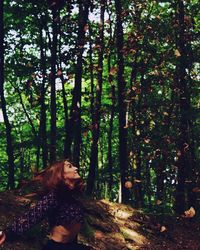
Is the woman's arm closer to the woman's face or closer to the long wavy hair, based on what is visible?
the long wavy hair

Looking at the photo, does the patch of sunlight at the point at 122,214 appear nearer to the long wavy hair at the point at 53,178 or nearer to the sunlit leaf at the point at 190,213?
the sunlit leaf at the point at 190,213

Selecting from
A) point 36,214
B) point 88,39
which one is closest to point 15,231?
point 36,214

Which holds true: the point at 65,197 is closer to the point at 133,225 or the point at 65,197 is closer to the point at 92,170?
the point at 133,225

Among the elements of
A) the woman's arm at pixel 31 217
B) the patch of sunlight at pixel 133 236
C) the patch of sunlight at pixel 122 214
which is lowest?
the patch of sunlight at pixel 133 236

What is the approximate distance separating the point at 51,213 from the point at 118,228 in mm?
6439

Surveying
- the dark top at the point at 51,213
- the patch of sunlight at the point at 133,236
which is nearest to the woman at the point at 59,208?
the dark top at the point at 51,213

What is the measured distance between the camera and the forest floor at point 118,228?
847 centimetres

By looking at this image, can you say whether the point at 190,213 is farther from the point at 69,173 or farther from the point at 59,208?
the point at 69,173

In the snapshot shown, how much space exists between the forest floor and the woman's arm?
4111mm

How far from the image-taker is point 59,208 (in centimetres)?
393

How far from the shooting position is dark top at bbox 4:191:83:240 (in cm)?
370

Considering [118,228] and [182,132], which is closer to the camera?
[118,228]

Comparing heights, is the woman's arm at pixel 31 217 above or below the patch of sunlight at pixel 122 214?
above

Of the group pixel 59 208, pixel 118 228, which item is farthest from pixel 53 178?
pixel 118 228
